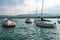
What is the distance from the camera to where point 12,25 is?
147ft

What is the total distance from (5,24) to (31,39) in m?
23.4

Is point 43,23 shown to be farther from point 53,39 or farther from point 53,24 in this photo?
point 53,39

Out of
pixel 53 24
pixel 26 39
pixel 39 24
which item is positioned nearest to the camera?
pixel 26 39

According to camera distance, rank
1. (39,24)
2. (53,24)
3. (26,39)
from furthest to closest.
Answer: (39,24)
(53,24)
(26,39)

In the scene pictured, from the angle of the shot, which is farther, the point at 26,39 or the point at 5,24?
the point at 5,24

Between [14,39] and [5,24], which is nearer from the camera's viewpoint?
[14,39]

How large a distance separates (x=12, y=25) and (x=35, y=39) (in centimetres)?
2192

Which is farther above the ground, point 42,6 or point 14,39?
point 42,6

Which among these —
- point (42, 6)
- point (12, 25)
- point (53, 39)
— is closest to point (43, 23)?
point (42, 6)

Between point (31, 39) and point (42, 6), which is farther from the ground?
point (42, 6)

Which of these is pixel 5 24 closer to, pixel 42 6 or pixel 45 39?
pixel 42 6

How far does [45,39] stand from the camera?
78.4 feet

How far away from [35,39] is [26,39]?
1513 millimetres

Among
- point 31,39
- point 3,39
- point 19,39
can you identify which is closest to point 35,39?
point 31,39
